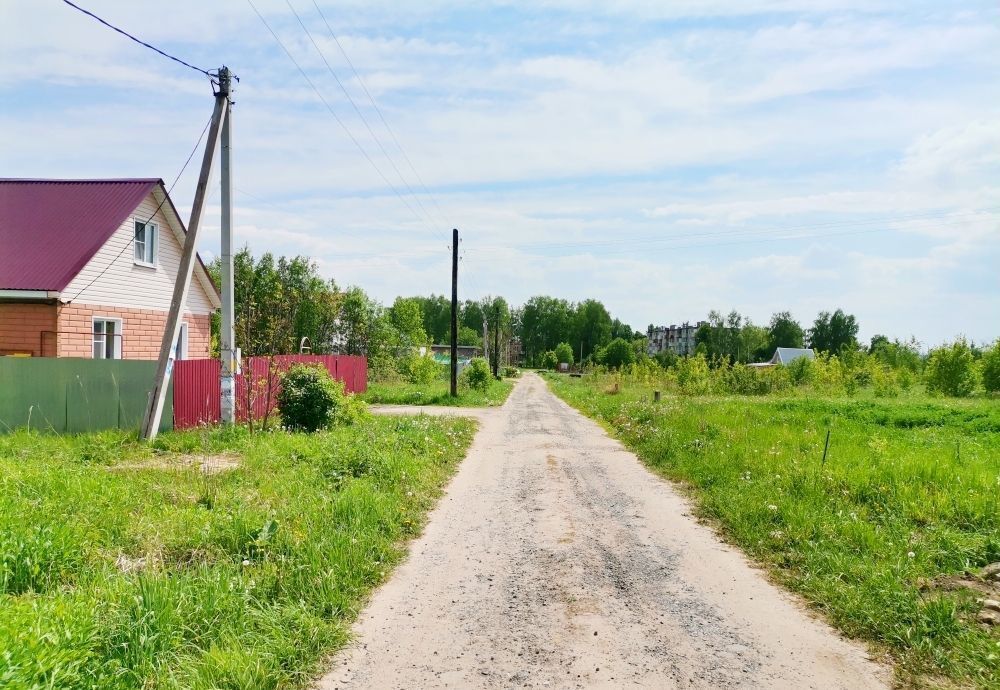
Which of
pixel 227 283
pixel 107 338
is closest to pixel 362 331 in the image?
pixel 107 338

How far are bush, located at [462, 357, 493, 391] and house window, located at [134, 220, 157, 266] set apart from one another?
19.4 m

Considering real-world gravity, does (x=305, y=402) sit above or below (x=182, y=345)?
below

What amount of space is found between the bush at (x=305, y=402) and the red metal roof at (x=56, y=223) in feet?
17.9

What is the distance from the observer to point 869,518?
7.30 meters

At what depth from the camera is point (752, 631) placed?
4.70 meters

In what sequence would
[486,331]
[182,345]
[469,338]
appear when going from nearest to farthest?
[182,345] → [486,331] → [469,338]

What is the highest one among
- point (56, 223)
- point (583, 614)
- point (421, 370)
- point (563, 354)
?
point (56, 223)

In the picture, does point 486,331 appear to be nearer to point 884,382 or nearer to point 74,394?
point 884,382

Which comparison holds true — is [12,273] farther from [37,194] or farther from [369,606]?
[369,606]

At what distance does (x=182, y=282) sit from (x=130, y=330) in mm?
6485

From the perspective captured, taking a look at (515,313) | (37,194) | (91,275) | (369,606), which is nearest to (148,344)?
(91,275)

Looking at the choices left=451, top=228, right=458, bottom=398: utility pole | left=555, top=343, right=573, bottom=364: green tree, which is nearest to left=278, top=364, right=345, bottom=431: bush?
left=451, top=228, right=458, bottom=398: utility pole

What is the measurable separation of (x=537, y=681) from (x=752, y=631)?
1743 mm

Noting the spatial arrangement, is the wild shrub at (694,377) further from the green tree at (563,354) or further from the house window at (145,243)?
the green tree at (563,354)
